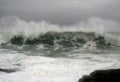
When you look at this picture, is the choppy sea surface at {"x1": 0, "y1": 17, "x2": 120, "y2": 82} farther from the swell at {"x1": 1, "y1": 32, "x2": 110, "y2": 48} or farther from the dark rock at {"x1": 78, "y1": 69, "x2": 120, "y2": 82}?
the dark rock at {"x1": 78, "y1": 69, "x2": 120, "y2": 82}

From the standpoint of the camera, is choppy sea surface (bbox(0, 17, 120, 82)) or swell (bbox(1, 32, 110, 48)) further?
swell (bbox(1, 32, 110, 48))

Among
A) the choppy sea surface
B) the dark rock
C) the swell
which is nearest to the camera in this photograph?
the dark rock

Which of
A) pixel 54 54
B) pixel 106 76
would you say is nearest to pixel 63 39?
pixel 54 54

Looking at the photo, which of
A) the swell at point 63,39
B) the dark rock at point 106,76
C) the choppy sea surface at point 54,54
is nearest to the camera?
the dark rock at point 106,76

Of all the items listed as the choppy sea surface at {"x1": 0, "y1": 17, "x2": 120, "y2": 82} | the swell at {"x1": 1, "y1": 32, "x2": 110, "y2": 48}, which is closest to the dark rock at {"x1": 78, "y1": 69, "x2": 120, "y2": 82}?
the choppy sea surface at {"x1": 0, "y1": 17, "x2": 120, "y2": 82}

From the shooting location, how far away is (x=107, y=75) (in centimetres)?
655

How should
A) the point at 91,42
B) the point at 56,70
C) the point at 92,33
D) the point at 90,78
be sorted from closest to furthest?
the point at 90,78
the point at 56,70
the point at 91,42
the point at 92,33

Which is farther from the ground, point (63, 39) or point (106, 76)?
Answer: point (63, 39)

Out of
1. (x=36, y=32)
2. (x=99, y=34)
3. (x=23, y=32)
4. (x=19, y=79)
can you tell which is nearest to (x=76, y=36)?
(x=99, y=34)

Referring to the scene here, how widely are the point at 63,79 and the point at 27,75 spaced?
61.6 inches

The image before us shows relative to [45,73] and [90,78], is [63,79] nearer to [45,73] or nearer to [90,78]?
[45,73]

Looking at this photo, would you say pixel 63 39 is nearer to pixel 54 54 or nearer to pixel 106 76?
pixel 54 54

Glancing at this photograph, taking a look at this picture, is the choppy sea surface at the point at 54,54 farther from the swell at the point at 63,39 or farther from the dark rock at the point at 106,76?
the dark rock at the point at 106,76

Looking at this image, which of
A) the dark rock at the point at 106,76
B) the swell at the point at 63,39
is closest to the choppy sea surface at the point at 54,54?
the swell at the point at 63,39
